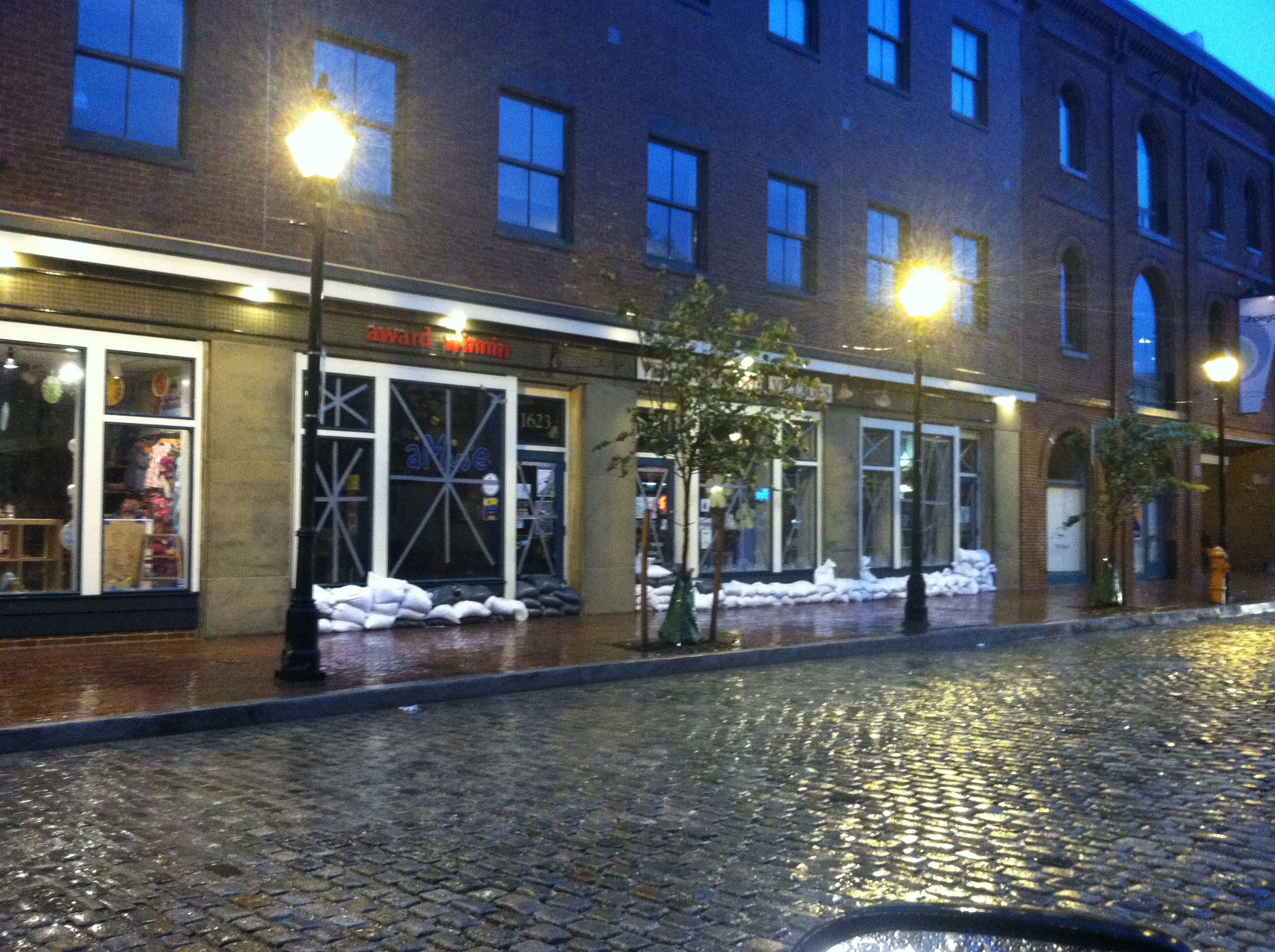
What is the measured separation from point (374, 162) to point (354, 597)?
5.13m

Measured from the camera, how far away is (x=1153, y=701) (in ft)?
31.2

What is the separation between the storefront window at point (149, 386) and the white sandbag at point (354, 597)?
2538 mm

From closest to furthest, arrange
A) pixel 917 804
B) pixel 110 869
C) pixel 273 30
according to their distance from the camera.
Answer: pixel 110 869
pixel 917 804
pixel 273 30

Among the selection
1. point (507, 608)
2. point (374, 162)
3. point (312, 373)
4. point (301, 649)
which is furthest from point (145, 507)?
point (374, 162)

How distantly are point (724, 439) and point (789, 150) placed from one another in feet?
25.3

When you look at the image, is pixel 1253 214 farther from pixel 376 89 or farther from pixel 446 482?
pixel 376 89

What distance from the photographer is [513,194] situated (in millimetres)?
15133

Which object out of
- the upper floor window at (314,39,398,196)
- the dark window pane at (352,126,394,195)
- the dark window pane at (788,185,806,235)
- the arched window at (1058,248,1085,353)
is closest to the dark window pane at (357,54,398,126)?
the upper floor window at (314,39,398,196)

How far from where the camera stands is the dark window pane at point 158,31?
39.1 ft

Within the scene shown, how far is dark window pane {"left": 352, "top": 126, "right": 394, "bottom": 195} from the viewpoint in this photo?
13656mm

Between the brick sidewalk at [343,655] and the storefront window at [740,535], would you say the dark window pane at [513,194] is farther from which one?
the brick sidewalk at [343,655]

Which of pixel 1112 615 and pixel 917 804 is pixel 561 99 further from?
pixel 917 804

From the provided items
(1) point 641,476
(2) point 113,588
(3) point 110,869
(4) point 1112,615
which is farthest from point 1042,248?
(3) point 110,869

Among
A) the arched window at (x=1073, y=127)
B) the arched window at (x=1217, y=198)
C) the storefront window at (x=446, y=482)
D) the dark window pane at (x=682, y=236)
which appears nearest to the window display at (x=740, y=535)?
the dark window pane at (x=682, y=236)
